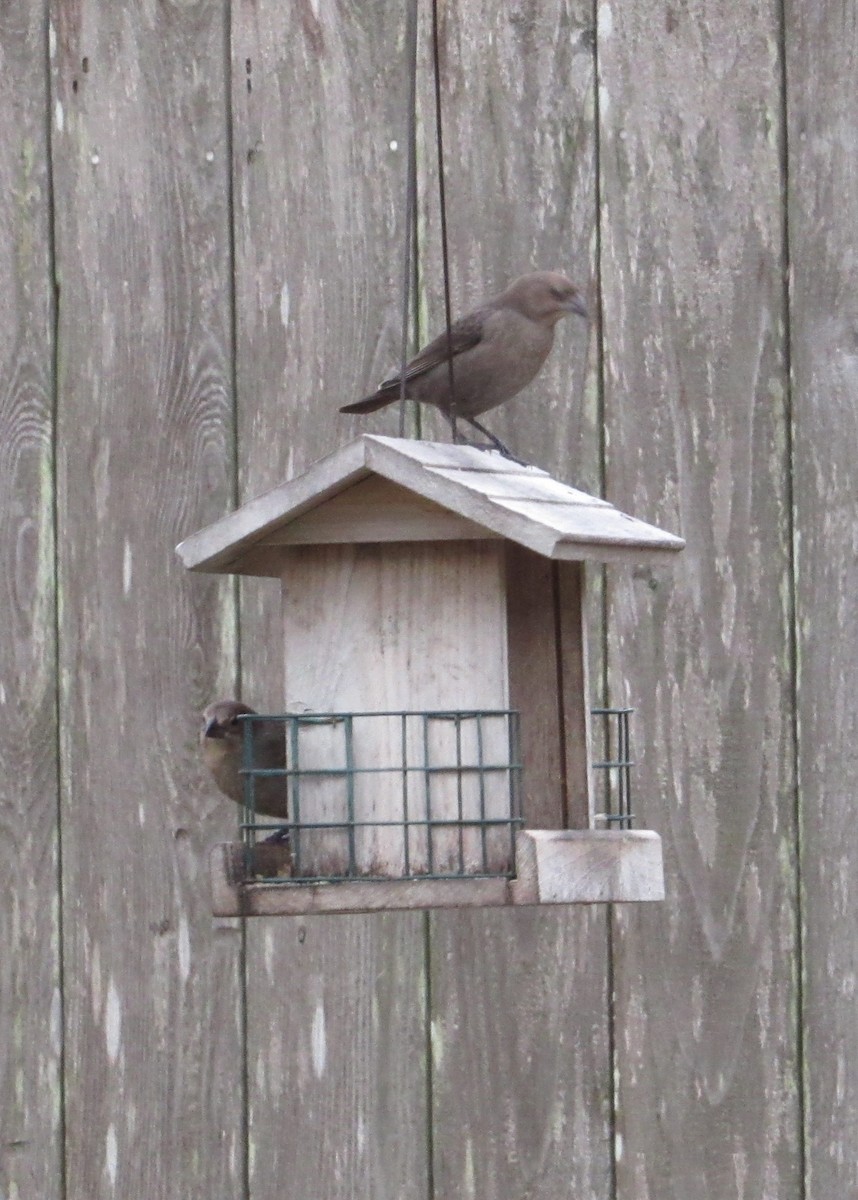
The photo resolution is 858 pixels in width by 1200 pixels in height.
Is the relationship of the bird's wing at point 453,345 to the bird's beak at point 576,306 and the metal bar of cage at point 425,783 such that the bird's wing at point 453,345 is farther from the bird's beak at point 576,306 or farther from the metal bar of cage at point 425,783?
the metal bar of cage at point 425,783

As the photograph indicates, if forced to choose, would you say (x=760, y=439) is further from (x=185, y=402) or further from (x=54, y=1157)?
(x=54, y=1157)

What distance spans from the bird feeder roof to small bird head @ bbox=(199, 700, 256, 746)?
400 millimetres

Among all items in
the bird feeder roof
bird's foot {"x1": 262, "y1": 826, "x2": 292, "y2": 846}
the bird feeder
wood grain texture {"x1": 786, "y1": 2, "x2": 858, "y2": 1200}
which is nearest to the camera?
the bird feeder roof

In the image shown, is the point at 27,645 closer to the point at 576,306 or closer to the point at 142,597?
the point at 142,597

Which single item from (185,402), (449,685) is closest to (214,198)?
(185,402)

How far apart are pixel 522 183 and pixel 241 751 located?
104 centimetres

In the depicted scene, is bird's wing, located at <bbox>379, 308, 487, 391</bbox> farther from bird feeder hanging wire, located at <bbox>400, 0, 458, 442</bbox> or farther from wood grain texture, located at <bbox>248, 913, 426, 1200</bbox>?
wood grain texture, located at <bbox>248, 913, 426, 1200</bbox>

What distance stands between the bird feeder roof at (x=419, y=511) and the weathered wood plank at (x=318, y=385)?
0.65 m

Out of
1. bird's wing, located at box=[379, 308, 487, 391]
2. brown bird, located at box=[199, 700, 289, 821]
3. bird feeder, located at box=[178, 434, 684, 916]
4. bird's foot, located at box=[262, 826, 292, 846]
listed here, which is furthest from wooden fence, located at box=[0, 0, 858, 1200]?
bird feeder, located at box=[178, 434, 684, 916]

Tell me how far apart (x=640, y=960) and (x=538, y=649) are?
0.72 metres

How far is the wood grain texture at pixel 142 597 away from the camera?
3.36 m

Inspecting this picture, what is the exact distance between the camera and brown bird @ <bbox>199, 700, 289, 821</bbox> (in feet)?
10.1

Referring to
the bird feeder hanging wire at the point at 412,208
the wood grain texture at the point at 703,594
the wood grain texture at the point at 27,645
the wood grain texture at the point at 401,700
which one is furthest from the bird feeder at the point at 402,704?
the wood grain texture at the point at 27,645

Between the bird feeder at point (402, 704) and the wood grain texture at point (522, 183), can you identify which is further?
the wood grain texture at point (522, 183)
